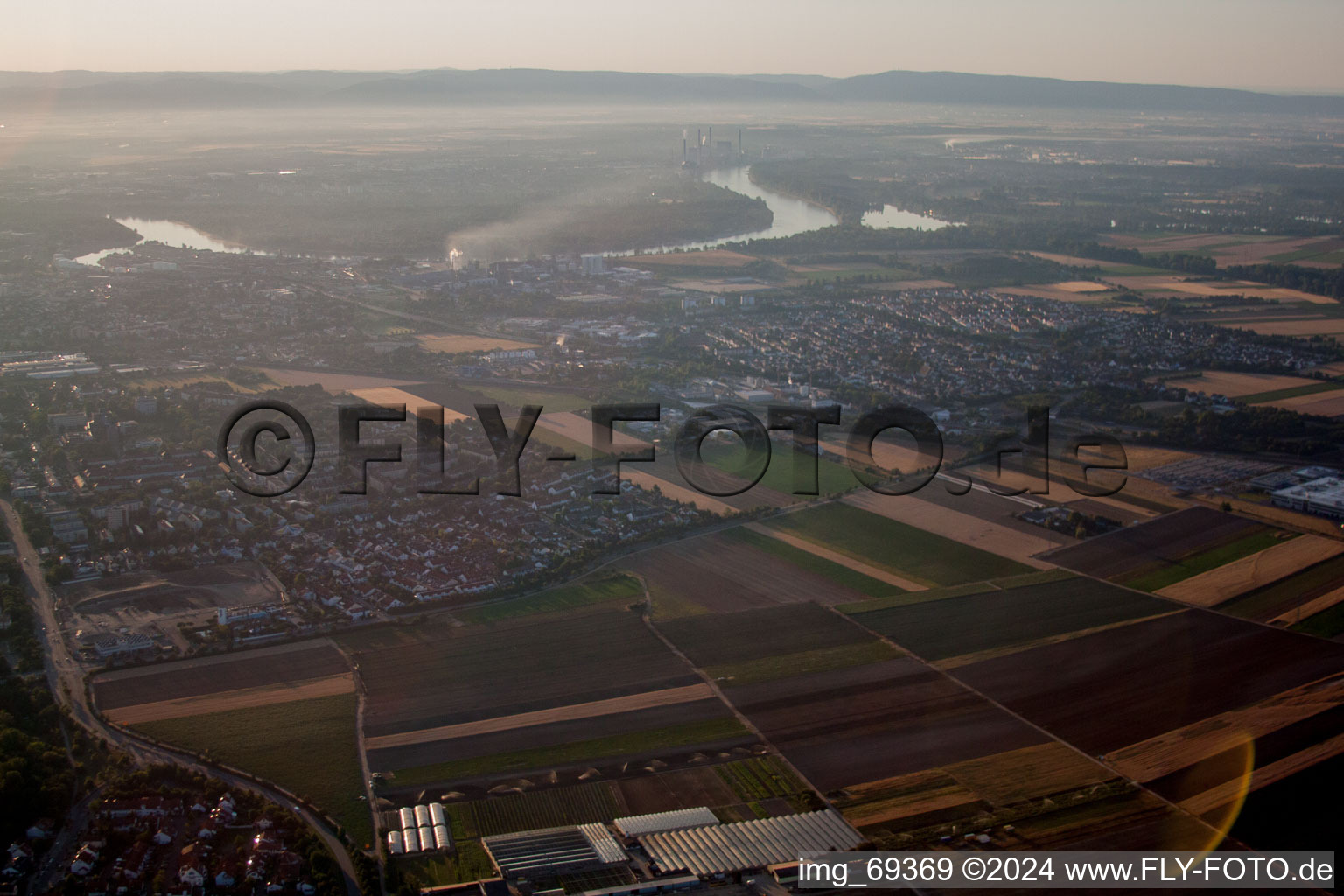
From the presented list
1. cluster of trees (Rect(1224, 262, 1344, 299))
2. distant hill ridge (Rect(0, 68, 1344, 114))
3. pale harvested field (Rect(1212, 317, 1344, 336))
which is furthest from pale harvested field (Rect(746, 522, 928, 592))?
distant hill ridge (Rect(0, 68, 1344, 114))

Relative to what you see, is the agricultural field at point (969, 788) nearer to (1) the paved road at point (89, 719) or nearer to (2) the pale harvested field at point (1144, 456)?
(1) the paved road at point (89, 719)

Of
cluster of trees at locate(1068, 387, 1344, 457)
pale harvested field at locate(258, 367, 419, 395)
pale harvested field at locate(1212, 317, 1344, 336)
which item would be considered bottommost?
cluster of trees at locate(1068, 387, 1344, 457)

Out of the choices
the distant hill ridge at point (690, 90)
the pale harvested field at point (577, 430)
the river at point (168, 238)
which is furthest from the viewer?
the distant hill ridge at point (690, 90)

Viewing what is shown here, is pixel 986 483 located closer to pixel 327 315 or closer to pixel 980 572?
pixel 980 572

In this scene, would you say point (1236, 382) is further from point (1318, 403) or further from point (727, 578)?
point (727, 578)

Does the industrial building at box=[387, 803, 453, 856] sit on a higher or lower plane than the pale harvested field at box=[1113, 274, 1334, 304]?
lower

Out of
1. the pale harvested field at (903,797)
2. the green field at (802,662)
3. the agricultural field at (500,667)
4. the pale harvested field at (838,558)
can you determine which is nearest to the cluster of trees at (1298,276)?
Result: the pale harvested field at (838,558)

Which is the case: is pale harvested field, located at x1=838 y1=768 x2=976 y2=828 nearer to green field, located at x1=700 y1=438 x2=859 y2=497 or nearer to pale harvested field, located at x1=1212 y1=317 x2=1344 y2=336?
green field, located at x1=700 y1=438 x2=859 y2=497

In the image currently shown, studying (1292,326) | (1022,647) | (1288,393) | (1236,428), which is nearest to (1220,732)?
(1022,647)
